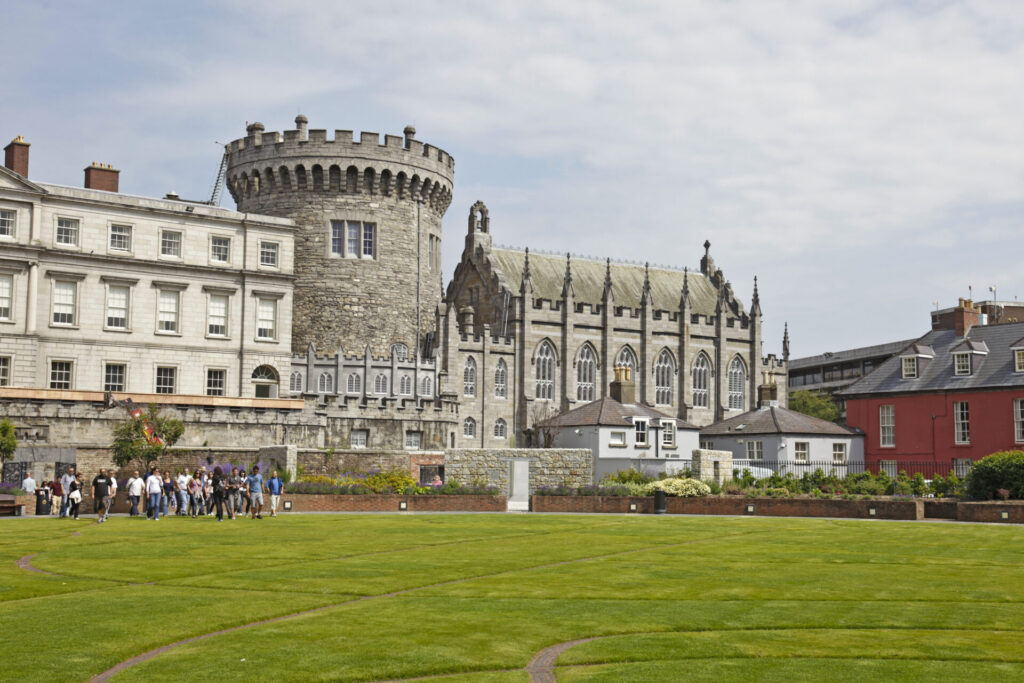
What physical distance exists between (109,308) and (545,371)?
105ft

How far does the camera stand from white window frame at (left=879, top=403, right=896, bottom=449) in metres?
59.3

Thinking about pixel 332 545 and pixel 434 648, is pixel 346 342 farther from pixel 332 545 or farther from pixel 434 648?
pixel 434 648

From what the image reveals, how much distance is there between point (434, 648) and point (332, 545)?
12799 mm

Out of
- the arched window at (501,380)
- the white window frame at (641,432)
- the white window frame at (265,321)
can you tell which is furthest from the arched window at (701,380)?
the white window frame at (265,321)

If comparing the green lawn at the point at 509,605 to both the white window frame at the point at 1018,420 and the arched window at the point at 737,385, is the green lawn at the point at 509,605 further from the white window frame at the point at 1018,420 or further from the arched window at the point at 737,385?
the arched window at the point at 737,385

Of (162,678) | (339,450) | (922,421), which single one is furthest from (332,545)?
(922,421)

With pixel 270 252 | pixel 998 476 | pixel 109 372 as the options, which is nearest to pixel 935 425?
pixel 998 476

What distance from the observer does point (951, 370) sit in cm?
5753

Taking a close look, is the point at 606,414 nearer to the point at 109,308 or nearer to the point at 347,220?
the point at 347,220

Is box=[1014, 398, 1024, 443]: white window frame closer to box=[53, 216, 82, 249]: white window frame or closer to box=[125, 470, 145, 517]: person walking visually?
box=[125, 470, 145, 517]: person walking

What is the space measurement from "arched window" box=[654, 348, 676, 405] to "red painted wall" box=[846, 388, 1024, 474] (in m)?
24.7

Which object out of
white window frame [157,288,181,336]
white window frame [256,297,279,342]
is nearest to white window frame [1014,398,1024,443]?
white window frame [256,297,279,342]

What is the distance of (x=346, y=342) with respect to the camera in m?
67.0

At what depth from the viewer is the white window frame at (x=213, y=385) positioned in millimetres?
58250
